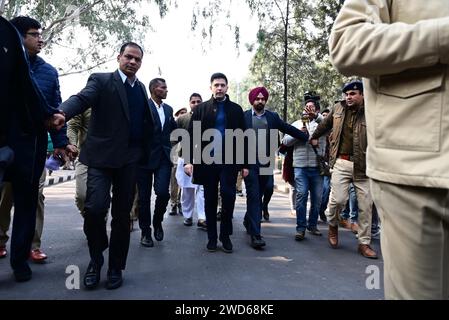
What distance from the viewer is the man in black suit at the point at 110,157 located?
134 inches

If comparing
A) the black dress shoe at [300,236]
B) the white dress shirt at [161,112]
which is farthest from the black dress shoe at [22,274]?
the black dress shoe at [300,236]

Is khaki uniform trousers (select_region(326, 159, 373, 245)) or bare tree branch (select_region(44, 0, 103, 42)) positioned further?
bare tree branch (select_region(44, 0, 103, 42))

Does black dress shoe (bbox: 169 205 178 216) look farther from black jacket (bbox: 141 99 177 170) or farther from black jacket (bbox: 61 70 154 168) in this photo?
black jacket (bbox: 61 70 154 168)

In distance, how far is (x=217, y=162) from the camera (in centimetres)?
501

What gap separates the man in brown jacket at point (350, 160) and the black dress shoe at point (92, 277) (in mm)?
2918

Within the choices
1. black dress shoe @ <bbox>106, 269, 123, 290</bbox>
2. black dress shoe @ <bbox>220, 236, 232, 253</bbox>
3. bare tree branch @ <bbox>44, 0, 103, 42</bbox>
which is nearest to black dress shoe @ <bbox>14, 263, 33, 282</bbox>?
black dress shoe @ <bbox>106, 269, 123, 290</bbox>

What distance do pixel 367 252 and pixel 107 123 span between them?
10.4 feet

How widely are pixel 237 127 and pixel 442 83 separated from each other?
3983 mm

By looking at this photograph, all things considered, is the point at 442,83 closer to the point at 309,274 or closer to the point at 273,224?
the point at 309,274

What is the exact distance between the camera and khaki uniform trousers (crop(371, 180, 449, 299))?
1.23m

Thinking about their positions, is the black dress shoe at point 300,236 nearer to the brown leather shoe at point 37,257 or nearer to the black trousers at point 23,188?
the brown leather shoe at point 37,257

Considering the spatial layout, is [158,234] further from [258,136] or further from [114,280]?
[114,280]

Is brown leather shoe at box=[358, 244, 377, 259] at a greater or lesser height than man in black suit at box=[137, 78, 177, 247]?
lesser
